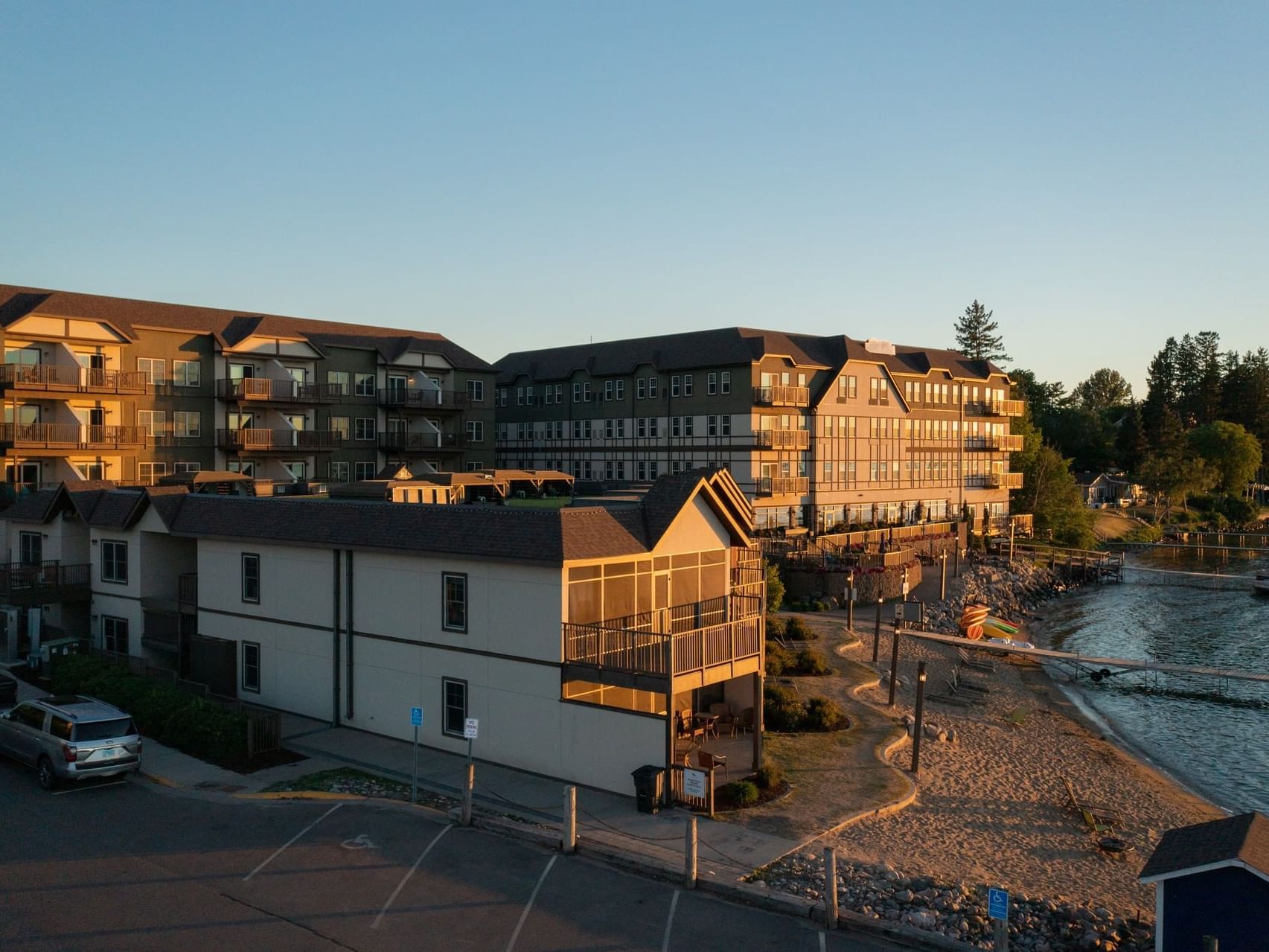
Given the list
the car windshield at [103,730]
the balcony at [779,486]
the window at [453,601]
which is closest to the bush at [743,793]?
the window at [453,601]

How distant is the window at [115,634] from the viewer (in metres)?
32.6

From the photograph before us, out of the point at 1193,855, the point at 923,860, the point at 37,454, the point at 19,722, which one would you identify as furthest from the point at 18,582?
the point at 1193,855

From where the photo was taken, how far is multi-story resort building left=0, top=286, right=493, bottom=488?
46.0 meters

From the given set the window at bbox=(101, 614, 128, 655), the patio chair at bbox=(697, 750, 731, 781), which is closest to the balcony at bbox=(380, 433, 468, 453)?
the window at bbox=(101, 614, 128, 655)

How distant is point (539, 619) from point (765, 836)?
692 cm

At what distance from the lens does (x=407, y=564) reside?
2459cm

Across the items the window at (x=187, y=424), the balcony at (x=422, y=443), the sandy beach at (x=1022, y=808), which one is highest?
the window at (x=187, y=424)

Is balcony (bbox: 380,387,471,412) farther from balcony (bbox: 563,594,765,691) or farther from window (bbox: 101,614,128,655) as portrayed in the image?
balcony (bbox: 563,594,765,691)

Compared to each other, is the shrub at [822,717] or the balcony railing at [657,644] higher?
the balcony railing at [657,644]

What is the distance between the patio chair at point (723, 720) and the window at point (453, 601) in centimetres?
725

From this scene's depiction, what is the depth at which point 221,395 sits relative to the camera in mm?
53125

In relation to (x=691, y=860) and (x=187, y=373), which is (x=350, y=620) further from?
(x=187, y=373)

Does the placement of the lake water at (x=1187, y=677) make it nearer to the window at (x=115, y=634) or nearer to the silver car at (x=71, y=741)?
the silver car at (x=71, y=741)

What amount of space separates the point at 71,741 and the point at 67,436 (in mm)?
Result: 31358
